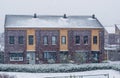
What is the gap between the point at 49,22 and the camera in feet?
158

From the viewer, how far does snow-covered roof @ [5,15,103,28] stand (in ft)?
153

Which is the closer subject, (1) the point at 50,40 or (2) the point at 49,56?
(2) the point at 49,56

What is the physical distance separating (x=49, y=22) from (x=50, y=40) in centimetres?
281

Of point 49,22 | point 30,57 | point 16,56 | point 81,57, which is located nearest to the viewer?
point 81,57

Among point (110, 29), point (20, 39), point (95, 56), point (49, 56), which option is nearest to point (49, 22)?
point (20, 39)

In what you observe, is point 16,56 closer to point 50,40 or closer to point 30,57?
point 30,57

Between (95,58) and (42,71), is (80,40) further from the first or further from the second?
(42,71)

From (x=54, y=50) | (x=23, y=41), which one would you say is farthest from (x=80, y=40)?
(x=23, y=41)

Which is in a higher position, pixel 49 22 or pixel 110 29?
pixel 49 22

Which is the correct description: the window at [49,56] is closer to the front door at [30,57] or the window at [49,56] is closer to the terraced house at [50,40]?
the terraced house at [50,40]

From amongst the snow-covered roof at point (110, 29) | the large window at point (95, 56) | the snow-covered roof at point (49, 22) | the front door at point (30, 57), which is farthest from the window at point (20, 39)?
the snow-covered roof at point (110, 29)

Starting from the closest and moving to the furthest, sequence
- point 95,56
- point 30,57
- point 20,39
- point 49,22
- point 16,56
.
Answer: point 16,56
point 30,57
point 20,39
point 95,56
point 49,22

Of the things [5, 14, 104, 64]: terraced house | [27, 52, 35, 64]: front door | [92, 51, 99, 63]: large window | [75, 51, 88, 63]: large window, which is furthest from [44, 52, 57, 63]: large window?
[92, 51, 99, 63]: large window

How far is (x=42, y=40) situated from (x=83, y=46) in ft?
18.8
